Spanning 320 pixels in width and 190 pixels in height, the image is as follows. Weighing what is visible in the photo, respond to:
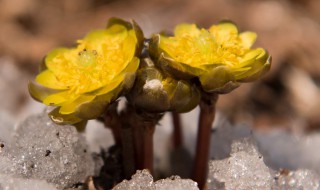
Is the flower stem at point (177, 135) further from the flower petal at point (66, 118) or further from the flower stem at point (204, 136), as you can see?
the flower petal at point (66, 118)

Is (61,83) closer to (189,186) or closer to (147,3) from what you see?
(189,186)

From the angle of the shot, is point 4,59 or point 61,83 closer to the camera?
point 61,83

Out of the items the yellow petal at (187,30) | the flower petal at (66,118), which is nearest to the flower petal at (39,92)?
→ the flower petal at (66,118)

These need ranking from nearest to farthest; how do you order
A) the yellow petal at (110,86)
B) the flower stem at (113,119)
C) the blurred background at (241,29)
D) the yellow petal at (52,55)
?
1. the yellow petal at (110,86)
2. the flower stem at (113,119)
3. the yellow petal at (52,55)
4. the blurred background at (241,29)

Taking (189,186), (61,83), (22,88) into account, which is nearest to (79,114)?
(61,83)

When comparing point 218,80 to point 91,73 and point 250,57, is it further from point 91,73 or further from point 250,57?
point 91,73

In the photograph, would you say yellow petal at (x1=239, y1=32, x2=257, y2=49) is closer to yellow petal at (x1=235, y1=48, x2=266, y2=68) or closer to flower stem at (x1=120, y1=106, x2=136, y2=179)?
yellow petal at (x1=235, y1=48, x2=266, y2=68)

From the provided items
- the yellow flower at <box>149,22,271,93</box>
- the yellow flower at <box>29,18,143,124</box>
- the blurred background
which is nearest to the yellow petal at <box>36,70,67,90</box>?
the yellow flower at <box>29,18,143,124</box>
